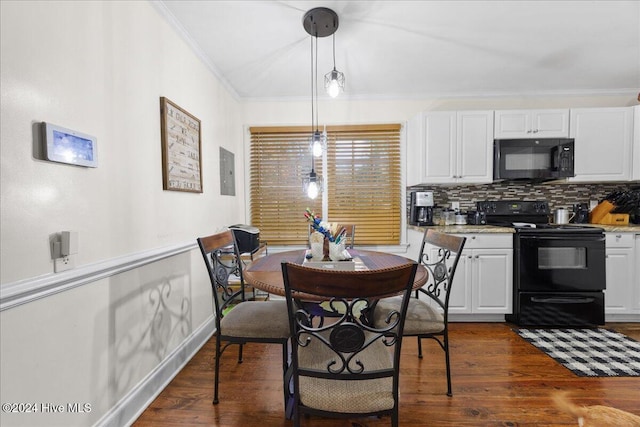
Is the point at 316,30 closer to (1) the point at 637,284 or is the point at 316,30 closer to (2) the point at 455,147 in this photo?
(2) the point at 455,147

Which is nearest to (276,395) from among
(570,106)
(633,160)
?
(633,160)

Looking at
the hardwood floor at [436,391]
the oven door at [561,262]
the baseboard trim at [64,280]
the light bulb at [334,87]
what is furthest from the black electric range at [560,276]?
the baseboard trim at [64,280]

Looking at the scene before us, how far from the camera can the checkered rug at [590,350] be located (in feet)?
6.22

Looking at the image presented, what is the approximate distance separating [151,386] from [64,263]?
980 mm

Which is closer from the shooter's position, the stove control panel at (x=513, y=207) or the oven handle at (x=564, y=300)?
the oven handle at (x=564, y=300)

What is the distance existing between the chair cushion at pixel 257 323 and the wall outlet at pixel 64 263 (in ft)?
2.47

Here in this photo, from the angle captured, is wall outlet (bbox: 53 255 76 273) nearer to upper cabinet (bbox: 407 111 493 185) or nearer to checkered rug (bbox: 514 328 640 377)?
upper cabinet (bbox: 407 111 493 185)

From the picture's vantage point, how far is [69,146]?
3.64 feet

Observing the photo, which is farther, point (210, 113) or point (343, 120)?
point (343, 120)

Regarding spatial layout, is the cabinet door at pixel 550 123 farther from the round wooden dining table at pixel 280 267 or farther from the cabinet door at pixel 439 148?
the round wooden dining table at pixel 280 267

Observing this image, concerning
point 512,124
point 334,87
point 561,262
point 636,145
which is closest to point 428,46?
point 334,87

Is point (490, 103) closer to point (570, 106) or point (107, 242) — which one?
point (570, 106)

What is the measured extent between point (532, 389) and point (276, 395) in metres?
1.60

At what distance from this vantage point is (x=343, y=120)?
3203 millimetres
